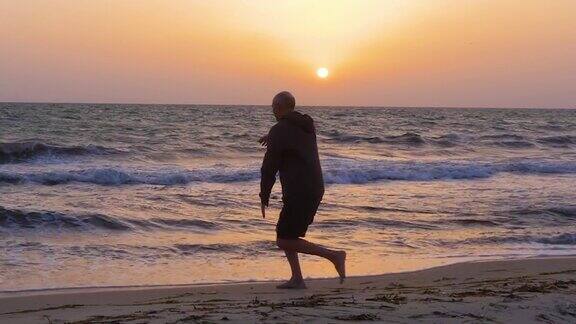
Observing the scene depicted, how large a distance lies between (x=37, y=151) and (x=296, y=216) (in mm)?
20139

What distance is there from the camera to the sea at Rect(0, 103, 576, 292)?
832cm

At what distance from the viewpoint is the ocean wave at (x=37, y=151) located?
23.3 m

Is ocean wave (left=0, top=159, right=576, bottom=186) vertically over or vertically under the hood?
under

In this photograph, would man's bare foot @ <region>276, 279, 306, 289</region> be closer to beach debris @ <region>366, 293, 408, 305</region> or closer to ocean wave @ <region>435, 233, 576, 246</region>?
beach debris @ <region>366, 293, 408, 305</region>

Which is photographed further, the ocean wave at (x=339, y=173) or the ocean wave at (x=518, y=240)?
the ocean wave at (x=339, y=173)

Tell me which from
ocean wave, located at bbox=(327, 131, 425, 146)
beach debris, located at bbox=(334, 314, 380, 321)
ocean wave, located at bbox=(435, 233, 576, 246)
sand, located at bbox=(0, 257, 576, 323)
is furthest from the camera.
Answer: ocean wave, located at bbox=(327, 131, 425, 146)

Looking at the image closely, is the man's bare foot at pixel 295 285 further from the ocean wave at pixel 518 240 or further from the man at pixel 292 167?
the ocean wave at pixel 518 240

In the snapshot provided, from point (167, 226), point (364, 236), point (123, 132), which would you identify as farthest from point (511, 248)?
point (123, 132)

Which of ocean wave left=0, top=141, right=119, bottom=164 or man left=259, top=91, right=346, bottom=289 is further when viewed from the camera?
ocean wave left=0, top=141, right=119, bottom=164

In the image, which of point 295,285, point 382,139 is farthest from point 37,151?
point 295,285

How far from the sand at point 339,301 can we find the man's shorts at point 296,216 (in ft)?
1.69

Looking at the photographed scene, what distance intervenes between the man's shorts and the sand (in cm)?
52

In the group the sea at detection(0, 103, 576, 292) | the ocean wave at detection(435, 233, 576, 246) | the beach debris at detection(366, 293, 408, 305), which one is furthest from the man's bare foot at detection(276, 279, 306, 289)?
the ocean wave at detection(435, 233, 576, 246)

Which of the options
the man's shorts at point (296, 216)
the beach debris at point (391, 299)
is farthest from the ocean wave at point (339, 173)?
the beach debris at point (391, 299)
